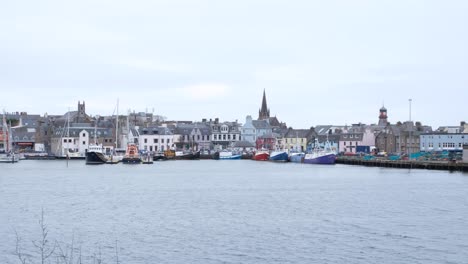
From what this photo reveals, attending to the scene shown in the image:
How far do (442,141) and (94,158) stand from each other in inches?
2928

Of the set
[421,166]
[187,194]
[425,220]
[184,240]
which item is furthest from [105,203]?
[421,166]

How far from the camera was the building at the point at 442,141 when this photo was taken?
570ft

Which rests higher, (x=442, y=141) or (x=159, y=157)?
(x=442, y=141)

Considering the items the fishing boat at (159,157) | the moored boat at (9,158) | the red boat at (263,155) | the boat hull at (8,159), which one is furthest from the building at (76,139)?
the red boat at (263,155)

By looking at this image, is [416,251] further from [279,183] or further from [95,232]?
[279,183]

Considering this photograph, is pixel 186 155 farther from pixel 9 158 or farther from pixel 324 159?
pixel 324 159

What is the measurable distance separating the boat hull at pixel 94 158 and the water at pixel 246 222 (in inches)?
2686

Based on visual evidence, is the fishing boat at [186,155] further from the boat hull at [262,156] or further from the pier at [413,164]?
the pier at [413,164]

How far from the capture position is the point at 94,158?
15300 cm

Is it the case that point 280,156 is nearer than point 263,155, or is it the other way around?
point 280,156

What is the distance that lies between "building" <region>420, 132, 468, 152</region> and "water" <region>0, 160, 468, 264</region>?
309 feet

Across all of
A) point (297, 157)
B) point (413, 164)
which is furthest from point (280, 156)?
point (413, 164)

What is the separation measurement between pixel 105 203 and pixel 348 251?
93.1 ft

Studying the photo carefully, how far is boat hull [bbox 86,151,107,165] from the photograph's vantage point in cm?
15188
